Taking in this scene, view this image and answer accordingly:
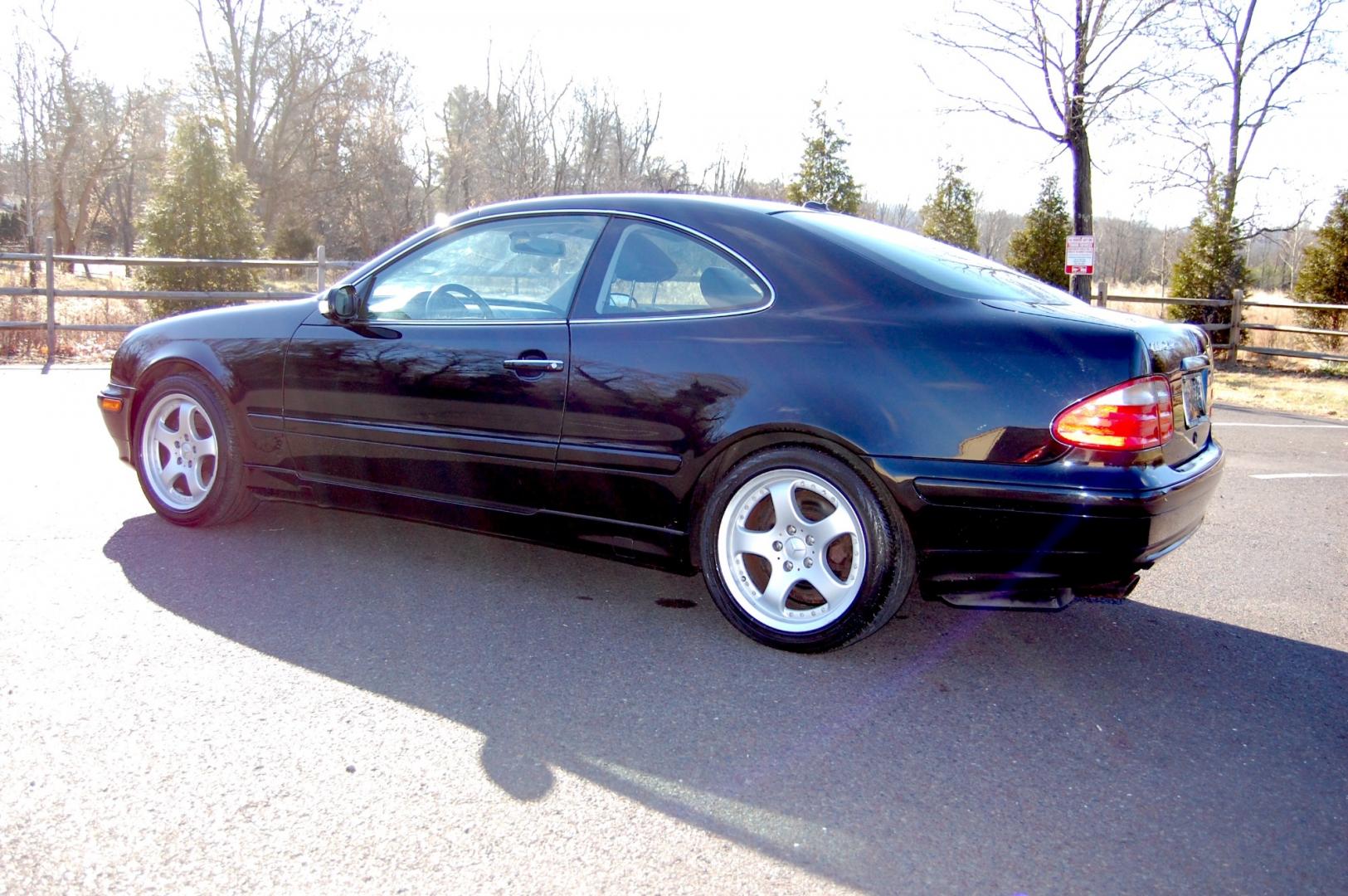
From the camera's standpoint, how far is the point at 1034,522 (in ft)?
10.1

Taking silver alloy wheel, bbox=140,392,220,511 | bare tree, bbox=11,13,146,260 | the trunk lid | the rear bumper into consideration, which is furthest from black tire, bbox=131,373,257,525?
bare tree, bbox=11,13,146,260

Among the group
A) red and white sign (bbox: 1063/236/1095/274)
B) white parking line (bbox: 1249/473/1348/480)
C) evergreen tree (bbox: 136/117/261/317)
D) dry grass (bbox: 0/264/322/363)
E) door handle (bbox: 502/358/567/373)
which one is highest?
evergreen tree (bbox: 136/117/261/317)

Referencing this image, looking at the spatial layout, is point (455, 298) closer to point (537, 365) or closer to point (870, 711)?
point (537, 365)

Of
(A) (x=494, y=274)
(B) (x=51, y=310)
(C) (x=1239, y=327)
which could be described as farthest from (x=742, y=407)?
(C) (x=1239, y=327)

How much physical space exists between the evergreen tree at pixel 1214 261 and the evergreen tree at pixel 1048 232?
301 cm

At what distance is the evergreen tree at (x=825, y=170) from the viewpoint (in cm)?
3116

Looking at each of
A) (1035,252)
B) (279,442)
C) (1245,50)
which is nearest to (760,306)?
(279,442)

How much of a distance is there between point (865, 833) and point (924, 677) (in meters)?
1.02

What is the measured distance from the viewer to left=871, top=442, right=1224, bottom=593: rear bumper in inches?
120

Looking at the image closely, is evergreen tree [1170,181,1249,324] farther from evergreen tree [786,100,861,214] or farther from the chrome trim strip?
the chrome trim strip

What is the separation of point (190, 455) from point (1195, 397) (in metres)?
4.11

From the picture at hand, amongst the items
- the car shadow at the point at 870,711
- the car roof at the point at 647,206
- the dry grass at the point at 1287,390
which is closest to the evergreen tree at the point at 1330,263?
the dry grass at the point at 1287,390

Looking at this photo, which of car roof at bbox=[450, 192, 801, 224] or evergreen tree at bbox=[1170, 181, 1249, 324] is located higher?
evergreen tree at bbox=[1170, 181, 1249, 324]

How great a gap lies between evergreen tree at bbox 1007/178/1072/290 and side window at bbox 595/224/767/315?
23183 mm
